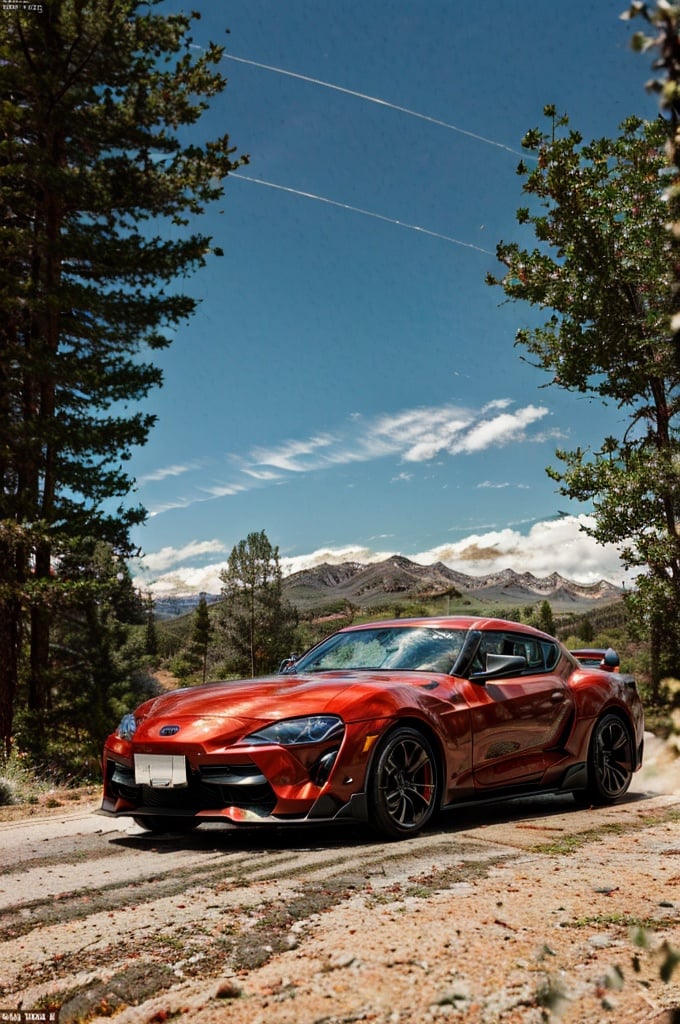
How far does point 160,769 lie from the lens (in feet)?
17.2

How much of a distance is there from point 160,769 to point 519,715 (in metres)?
2.60

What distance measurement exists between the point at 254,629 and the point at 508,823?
59646mm

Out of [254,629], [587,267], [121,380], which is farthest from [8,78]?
[254,629]

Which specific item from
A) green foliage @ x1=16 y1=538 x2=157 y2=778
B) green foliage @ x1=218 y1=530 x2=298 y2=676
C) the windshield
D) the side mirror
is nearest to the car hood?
the windshield

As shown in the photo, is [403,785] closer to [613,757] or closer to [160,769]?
[160,769]

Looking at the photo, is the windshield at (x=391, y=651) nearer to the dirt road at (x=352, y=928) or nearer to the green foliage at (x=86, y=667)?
the dirt road at (x=352, y=928)

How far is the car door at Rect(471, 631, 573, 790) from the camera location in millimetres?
5965

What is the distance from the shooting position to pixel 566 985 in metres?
2.40

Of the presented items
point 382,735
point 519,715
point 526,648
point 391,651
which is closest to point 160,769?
point 382,735

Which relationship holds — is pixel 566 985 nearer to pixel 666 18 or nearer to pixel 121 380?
pixel 666 18

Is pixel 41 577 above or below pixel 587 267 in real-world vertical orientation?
below

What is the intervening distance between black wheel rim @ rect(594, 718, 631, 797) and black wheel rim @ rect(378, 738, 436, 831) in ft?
7.06

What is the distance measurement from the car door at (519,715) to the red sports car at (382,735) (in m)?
0.01

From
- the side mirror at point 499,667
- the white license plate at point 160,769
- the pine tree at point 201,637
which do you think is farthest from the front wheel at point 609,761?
the pine tree at point 201,637
